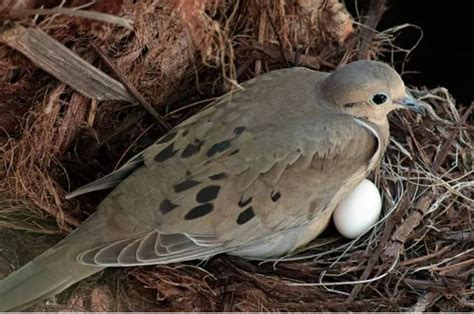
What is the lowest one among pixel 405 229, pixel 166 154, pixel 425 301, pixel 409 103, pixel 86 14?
pixel 425 301

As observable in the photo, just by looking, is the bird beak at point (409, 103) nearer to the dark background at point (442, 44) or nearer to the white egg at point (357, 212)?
the white egg at point (357, 212)

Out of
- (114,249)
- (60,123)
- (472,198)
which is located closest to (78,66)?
(60,123)

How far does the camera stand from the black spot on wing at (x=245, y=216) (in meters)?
2.15

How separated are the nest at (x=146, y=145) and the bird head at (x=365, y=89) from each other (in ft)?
0.73

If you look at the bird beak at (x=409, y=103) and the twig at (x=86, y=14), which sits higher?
the twig at (x=86, y=14)

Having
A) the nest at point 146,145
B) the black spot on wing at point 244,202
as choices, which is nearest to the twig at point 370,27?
the nest at point 146,145

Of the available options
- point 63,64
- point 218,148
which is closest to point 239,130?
point 218,148

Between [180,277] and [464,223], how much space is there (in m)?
0.75

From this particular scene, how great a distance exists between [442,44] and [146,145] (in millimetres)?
1250

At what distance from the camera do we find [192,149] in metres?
2.21

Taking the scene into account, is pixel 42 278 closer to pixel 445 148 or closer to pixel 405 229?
pixel 405 229

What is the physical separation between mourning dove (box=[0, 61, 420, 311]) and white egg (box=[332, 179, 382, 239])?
5cm

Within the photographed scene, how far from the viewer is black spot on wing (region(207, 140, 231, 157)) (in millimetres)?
2184

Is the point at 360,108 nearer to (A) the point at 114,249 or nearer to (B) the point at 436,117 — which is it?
(B) the point at 436,117
